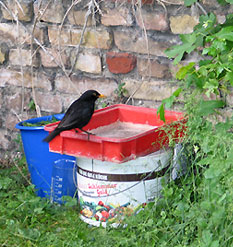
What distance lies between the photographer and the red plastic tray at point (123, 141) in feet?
10.4

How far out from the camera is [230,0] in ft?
10.4

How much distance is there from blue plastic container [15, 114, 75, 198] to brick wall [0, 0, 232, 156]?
0.50 m

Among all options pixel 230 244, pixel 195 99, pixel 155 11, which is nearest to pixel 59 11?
pixel 155 11

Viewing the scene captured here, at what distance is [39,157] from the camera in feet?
12.4

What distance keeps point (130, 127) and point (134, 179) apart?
0.49 m

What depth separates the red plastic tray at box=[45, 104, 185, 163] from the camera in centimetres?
316

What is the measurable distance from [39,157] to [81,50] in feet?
2.63

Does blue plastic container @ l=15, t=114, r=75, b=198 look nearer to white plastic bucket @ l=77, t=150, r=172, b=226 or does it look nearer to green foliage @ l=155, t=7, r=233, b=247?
white plastic bucket @ l=77, t=150, r=172, b=226

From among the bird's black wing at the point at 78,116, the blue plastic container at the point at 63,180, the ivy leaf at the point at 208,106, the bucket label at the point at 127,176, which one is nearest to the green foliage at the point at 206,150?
the ivy leaf at the point at 208,106

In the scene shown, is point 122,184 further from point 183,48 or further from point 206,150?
point 183,48

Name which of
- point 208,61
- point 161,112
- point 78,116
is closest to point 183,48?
point 208,61

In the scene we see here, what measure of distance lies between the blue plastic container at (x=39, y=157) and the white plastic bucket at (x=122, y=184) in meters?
0.40

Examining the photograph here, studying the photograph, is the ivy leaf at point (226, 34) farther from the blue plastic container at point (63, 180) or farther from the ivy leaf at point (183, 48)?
the blue plastic container at point (63, 180)

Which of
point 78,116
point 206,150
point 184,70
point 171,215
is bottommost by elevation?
point 171,215
